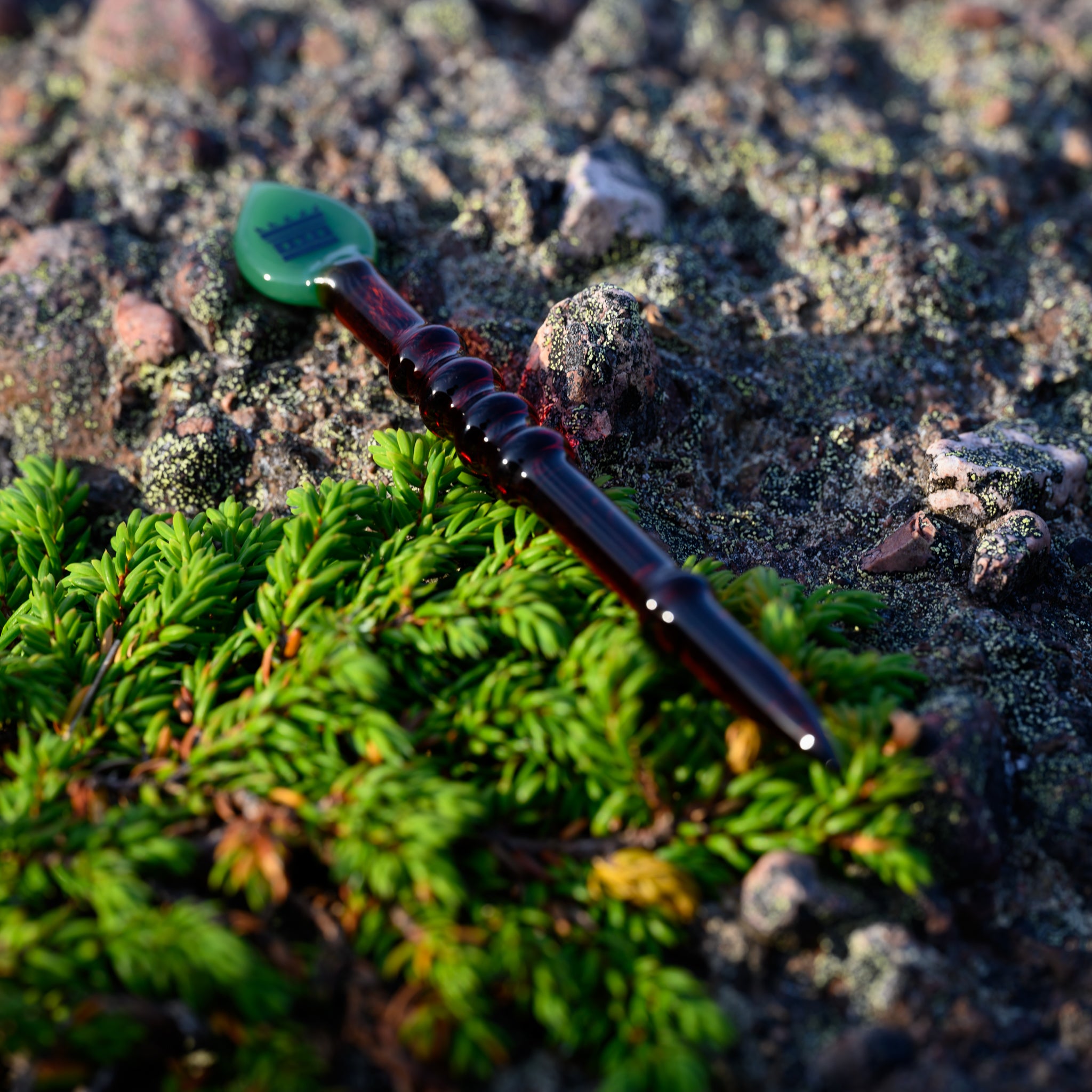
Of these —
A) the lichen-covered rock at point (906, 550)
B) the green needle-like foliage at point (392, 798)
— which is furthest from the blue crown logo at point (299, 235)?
the lichen-covered rock at point (906, 550)

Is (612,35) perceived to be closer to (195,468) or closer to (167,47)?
(167,47)

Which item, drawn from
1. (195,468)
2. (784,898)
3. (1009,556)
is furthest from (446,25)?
(784,898)

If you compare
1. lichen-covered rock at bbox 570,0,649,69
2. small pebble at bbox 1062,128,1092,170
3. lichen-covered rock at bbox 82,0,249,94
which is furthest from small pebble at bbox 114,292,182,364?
small pebble at bbox 1062,128,1092,170

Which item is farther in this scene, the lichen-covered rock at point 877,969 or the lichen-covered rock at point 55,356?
the lichen-covered rock at point 55,356

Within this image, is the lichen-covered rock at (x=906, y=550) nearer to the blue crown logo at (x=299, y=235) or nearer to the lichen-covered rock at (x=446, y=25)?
the blue crown logo at (x=299, y=235)

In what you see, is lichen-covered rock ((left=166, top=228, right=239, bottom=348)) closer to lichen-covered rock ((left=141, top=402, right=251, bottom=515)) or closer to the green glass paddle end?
the green glass paddle end

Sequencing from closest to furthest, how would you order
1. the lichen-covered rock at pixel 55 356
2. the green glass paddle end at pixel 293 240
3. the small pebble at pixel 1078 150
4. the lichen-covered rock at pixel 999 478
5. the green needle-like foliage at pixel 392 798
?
the green needle-like foliage at pixel 392 798 < the lichen-covered rock at pixel 999 478 < the green glass paddle end at pixel 293 240 < the lichen-covered rock at pixel 55 356 < the small pebble at pixel 1078 150
